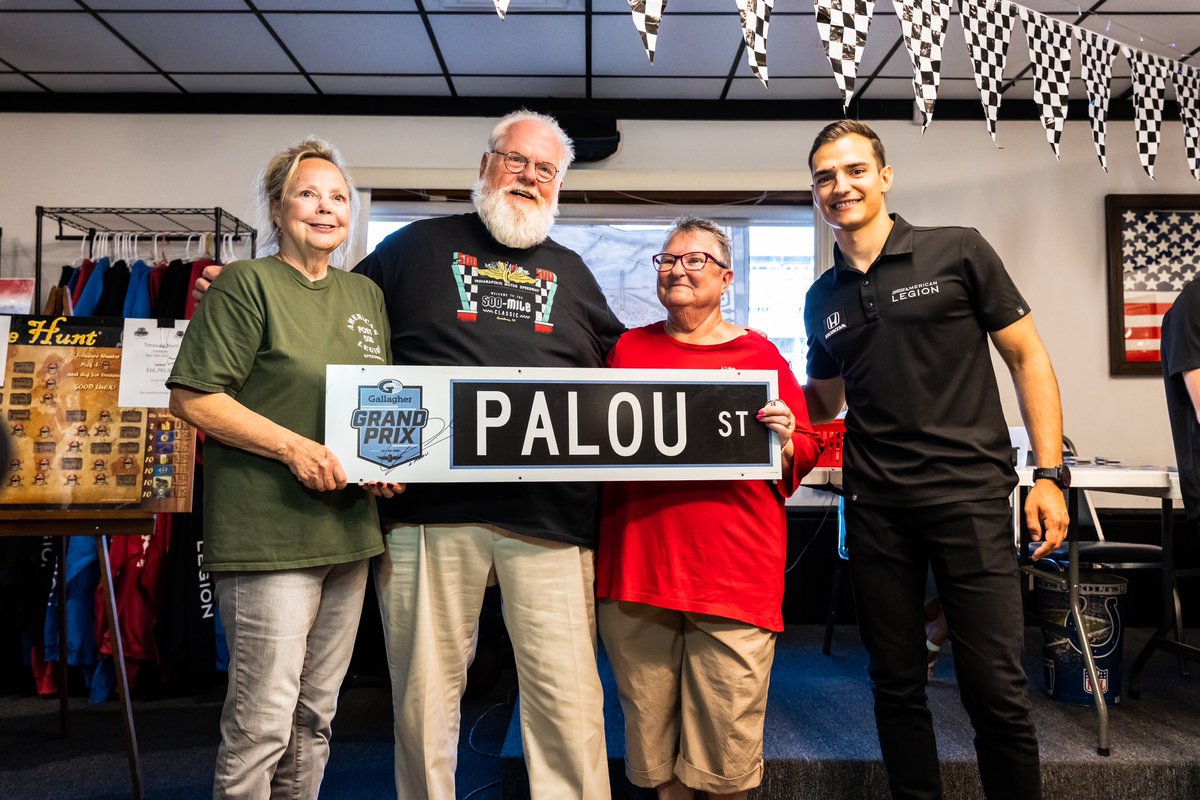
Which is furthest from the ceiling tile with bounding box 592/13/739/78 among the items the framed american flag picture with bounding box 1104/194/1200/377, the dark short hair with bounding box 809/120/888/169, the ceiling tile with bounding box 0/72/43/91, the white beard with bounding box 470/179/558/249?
the ceiling tile with bounding box 0/72/43/91

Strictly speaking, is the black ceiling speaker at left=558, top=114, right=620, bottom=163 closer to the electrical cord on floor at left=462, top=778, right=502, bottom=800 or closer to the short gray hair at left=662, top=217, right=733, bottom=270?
the short gray hair at left=662, top=217, right=733, bottom=270

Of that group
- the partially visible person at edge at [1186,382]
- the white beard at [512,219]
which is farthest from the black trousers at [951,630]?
the partially visible person at edge at [1186,382]

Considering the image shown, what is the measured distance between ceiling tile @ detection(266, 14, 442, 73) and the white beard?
221cm

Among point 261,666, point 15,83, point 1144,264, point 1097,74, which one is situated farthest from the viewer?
point 1144,264

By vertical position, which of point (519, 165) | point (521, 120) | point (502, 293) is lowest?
point (502, 293)

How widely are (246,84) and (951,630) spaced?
439 cm

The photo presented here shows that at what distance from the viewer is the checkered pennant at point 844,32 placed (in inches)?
97.8

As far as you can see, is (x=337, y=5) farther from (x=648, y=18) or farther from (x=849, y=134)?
(x=849, y=134)

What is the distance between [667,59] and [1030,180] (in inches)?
90.6

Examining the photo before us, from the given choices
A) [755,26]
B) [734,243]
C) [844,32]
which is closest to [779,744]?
[755,26]

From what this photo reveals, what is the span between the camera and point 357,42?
12.2 ft

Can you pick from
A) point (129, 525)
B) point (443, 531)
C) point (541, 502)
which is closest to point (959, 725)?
point (541, 502)

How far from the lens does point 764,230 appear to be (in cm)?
460

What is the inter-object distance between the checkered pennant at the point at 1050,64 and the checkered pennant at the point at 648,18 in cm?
194
